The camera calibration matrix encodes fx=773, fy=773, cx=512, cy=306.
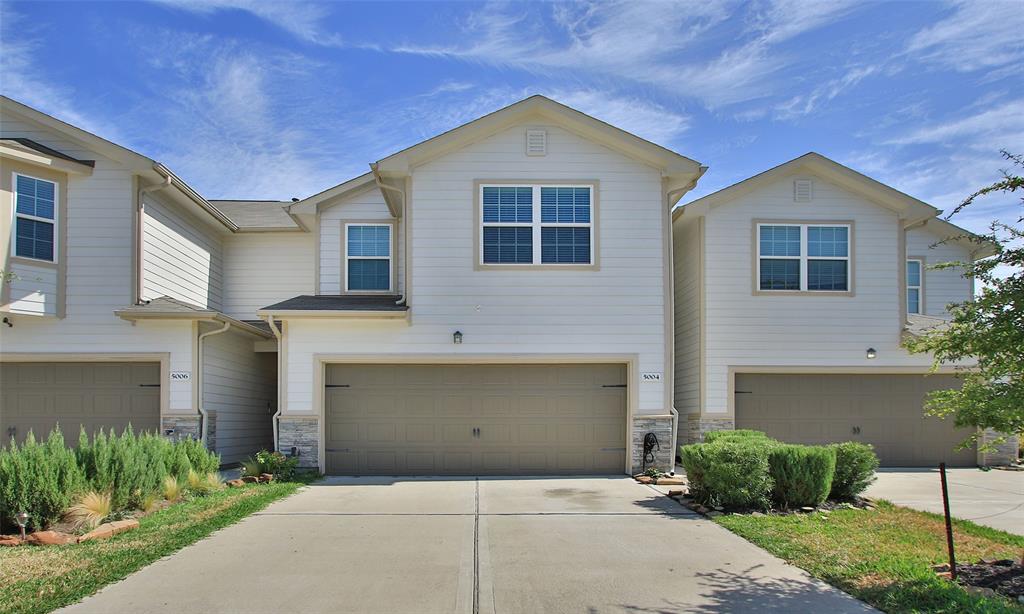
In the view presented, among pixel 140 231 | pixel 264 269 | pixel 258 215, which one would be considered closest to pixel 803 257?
pixel 264 269

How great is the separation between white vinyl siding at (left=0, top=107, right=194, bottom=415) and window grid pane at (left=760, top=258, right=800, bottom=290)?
36.6ft

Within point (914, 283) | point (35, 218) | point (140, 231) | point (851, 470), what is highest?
point (35, 218)

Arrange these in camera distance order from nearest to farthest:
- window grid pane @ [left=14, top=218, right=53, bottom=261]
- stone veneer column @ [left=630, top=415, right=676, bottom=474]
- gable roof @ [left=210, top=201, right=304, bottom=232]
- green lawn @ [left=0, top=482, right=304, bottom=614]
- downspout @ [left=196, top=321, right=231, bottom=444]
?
green lawn @ [left=0, top=482, right=304, bottom=614], window grid pane @ [left=14, top=218, right=53, bottom=261], downspout @ [left=196, top=321, right=231, bottom=444], stone veneer column @ [left=630, top=415, right=676, bottom=474], gable roof @ [left=210, top=201, right=304, bottom=232]

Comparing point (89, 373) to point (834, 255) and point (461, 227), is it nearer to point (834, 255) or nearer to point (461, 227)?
point (461, 227)

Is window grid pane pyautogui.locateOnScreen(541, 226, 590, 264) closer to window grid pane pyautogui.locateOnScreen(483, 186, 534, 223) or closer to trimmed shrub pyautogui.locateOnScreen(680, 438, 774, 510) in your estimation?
window grid pane pyautogui.locateOnScreen(483, 186, 534, 223)

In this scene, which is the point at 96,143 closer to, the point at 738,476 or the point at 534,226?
the point at 534,226

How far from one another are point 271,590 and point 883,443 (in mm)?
13405

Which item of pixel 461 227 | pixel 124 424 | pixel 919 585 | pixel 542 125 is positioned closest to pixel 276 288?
pixel 124 424

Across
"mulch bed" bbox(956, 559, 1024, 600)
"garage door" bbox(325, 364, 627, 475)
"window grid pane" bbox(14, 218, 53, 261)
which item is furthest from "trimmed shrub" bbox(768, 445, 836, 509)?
"window grid pane" bbox(14, 218, 53, 261)

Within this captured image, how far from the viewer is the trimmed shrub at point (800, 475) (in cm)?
1013

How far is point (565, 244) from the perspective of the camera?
14.3 metres

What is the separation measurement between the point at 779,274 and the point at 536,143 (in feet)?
18.6

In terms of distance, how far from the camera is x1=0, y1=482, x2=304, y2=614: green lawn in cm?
626

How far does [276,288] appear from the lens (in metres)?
17.5
